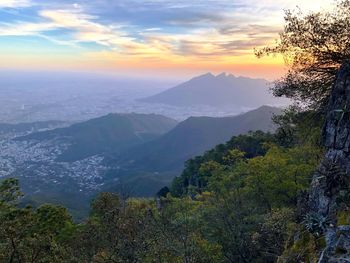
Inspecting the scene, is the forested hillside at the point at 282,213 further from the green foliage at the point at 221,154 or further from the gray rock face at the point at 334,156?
the green foliage at the point at 221,154

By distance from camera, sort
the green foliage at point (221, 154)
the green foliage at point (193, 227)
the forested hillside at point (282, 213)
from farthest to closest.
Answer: the green foliage at point (221, 154)
the green foliage at point (193, 227)
the forested hillside at point (282, 213)

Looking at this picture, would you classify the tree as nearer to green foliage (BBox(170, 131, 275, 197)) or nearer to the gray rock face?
the gray rock face

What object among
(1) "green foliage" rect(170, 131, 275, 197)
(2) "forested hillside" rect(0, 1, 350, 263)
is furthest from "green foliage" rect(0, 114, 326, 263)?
(1) "green foliage" rect(170, 131, 275, 197)

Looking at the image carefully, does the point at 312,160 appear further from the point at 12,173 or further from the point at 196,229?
the point at 12,173

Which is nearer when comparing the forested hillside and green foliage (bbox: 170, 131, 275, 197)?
the forested hillside

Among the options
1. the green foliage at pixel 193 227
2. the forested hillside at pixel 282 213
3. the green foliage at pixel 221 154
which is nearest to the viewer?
the forested hillside at pixel 282 213

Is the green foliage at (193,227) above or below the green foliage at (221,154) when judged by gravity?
above

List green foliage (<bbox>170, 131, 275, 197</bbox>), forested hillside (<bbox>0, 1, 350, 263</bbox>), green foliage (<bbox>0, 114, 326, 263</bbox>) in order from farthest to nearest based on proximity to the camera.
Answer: green foliage (<bbox>170, 131, 275, 197</bbox>) → green foliage (<bbox>0, 114, 326, 263</bbox>) → forested hillside (<bbox>0, 1, 350, 263</bbox>)

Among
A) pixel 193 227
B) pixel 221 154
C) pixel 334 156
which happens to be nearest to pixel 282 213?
pixel 334 156

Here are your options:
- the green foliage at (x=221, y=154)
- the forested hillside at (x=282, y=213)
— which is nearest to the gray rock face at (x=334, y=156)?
the forested hillside at (x=282, y=213)
